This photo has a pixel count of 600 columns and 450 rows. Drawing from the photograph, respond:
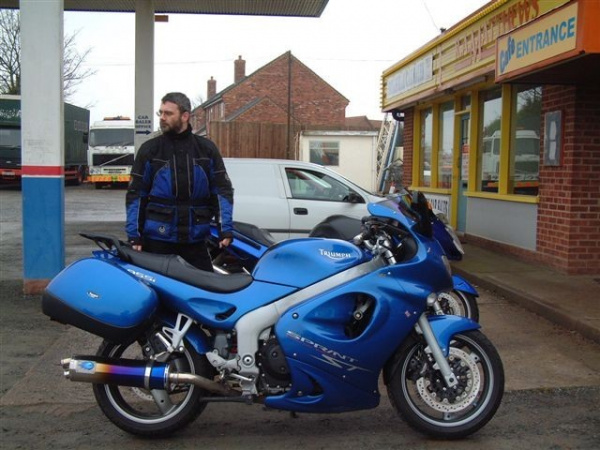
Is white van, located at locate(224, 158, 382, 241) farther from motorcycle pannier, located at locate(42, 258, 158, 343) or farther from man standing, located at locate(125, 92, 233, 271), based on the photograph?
motorcycle pannier, located at locate(42, 258, 158, 343)

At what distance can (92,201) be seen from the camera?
24.5m

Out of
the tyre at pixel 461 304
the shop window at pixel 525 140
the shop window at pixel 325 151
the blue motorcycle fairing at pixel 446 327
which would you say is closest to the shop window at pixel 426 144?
the shop window at pixel 525 140

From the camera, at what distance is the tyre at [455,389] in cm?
396

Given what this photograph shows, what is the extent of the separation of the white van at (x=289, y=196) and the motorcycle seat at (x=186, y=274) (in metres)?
5.05

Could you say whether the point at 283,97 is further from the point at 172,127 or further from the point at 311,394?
the point at 311,394

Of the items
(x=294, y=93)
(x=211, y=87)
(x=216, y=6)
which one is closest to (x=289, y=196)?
(x=216, y=6)

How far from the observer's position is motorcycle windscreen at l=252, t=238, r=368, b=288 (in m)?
3.92

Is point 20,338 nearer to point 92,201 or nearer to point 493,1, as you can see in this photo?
point 493,1

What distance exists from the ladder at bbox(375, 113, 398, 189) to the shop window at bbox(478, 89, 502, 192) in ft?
46.3

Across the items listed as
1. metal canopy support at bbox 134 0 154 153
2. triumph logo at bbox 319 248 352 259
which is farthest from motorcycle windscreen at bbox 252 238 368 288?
metal canopy support at bbox 134 0 154 153

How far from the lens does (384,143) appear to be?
3141cm

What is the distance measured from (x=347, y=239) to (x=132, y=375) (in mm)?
2422

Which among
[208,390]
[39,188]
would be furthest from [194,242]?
[39,188]

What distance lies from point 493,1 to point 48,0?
6.02 metres
